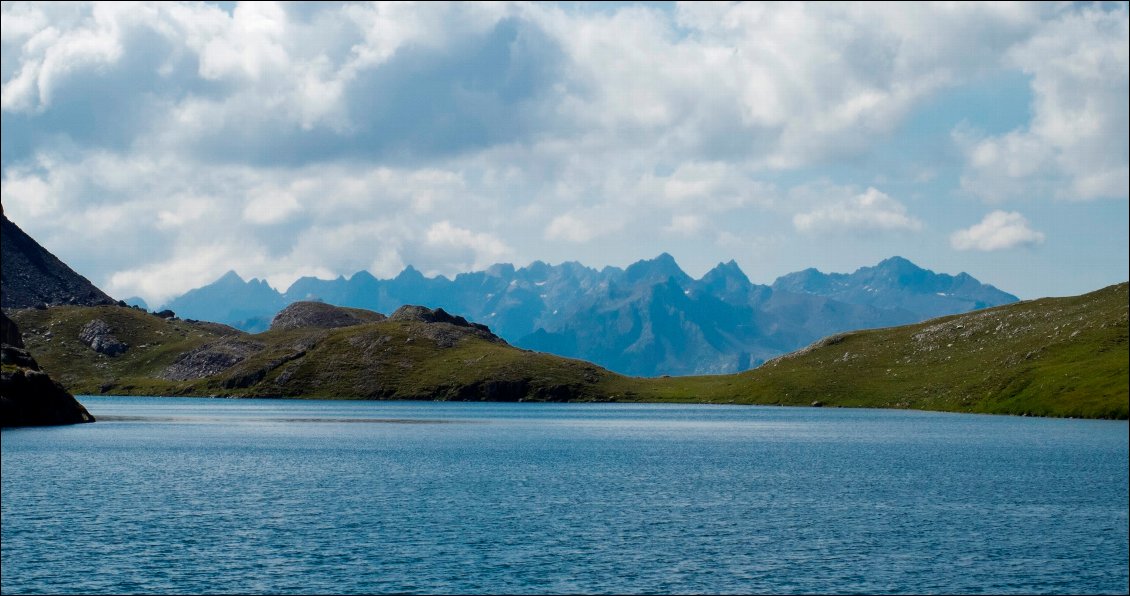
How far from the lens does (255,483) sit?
102 metres

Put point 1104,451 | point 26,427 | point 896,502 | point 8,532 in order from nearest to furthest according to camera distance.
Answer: point 8,532 → point 896,502 → point 1104,451 → point 26,427

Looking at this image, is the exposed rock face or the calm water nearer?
the calm water

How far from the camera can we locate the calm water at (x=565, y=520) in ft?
191

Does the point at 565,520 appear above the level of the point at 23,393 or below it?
below

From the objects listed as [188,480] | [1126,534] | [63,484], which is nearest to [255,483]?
[188,480]

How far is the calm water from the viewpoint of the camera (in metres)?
58.2

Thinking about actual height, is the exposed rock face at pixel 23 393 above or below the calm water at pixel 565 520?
above

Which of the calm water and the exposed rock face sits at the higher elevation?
the exposed rock face

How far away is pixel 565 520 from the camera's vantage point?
78875mm

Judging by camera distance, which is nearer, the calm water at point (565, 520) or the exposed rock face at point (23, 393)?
the calm water at point (565, 520)

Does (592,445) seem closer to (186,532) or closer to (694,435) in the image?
(694,435)

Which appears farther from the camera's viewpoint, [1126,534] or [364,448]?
[364,448]

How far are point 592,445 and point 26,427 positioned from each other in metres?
107

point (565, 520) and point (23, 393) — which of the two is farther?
point (23, 393)
